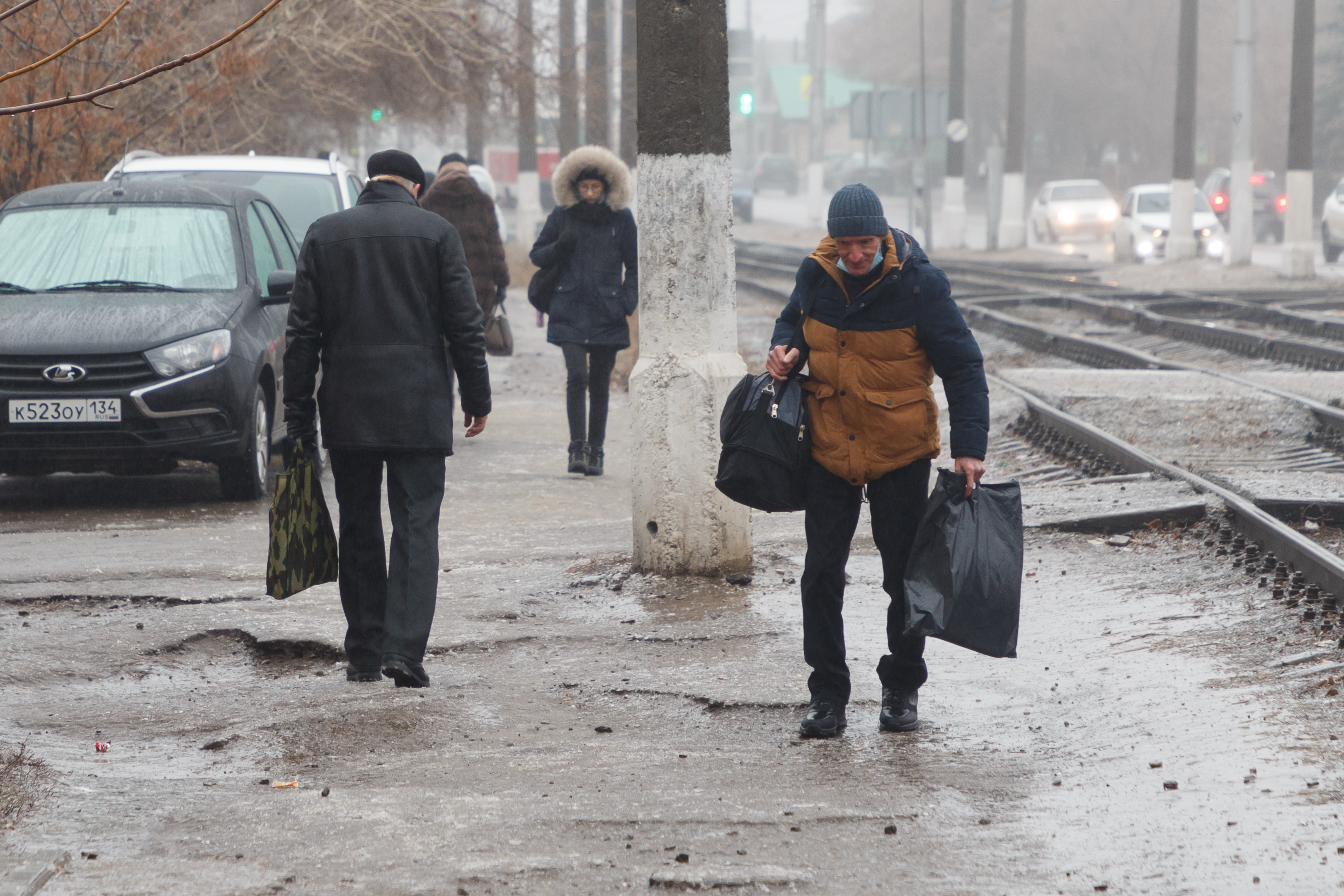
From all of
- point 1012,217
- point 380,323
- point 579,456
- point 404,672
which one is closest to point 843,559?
point 404,672

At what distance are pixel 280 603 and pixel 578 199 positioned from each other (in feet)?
11.0

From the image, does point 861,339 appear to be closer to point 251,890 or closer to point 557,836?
point 557,836

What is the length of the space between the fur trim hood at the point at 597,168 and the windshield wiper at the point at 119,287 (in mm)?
2024

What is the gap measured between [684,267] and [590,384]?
2.78 m

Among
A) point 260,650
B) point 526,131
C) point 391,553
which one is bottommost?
point 260,650

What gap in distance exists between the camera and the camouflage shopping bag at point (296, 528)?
533 cm

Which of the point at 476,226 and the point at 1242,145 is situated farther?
the point at 1242,145

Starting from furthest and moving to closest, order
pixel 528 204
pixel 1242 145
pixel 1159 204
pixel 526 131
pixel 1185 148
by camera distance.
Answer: pixel 528 204 → pixel 1159 204 → pixel 526 131 → pixel 1185 148 → pixel 1242 145

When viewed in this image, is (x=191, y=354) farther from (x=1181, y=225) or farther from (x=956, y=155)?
(x=956, y=155)

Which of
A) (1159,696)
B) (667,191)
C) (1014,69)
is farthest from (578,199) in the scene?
(1014,69)

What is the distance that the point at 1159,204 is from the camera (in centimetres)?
3347

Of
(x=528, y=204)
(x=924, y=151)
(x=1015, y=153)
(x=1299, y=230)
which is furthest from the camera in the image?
(x=1015, y=153)

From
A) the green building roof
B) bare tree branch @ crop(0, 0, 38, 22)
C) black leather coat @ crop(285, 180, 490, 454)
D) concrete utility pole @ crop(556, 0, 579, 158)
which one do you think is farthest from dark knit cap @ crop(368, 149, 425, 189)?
the green building roof

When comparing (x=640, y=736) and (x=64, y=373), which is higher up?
(x=64, y=373)
